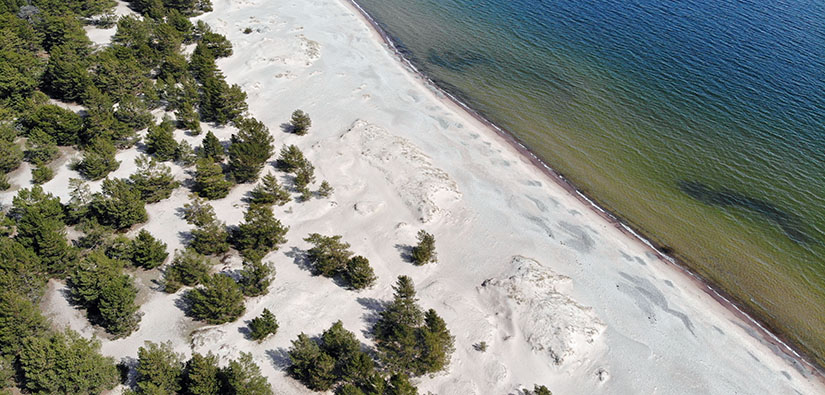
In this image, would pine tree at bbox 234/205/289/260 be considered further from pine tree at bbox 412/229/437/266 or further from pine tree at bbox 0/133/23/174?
pine tree at bbox 0/133/23/174

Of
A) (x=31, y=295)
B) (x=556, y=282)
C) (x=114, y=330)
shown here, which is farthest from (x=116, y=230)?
(x=556, y=282)

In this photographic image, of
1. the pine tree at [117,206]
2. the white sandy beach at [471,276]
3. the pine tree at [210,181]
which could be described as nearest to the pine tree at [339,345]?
the white sandy beach at [471,276]

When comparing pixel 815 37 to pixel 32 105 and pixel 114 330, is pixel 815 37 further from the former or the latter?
pixel 32 105

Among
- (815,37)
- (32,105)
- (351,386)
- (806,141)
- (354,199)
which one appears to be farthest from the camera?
(815,37)

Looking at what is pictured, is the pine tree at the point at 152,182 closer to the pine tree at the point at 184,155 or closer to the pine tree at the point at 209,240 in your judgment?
the pine tree at the point at 184,155

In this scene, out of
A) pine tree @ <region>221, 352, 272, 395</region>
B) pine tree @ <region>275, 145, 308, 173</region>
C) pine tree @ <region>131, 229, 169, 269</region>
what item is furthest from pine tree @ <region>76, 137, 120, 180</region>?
pine tree @ <region>221, 352, 272, 395</region>

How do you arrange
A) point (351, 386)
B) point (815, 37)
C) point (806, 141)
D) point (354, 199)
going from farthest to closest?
point (815, 37) → point (806, 141) → point (354, 199) → point (351, 386)
